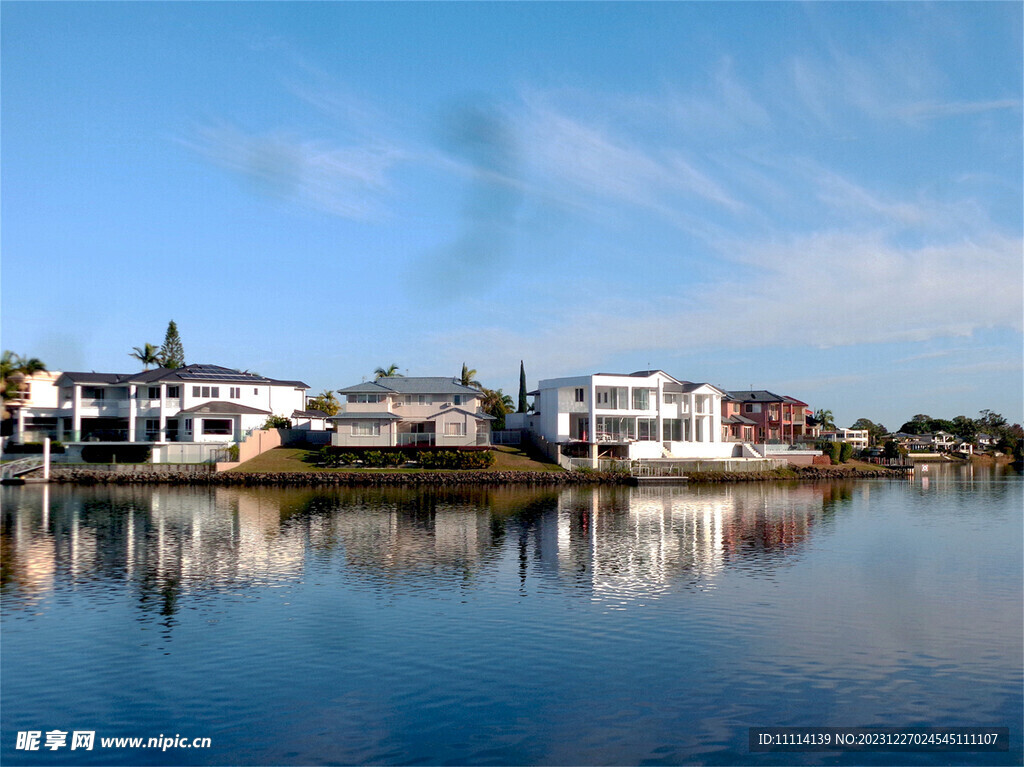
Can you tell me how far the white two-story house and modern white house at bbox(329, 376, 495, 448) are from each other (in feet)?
31.8

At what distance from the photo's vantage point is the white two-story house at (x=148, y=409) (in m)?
79.6

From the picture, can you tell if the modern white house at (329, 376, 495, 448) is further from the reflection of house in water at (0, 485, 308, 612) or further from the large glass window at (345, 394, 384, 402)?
the reflection of house in water at (0, 485, 308, 612)

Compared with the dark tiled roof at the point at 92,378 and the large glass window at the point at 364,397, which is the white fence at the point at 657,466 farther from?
the dark tiled roof at the point at 92,378

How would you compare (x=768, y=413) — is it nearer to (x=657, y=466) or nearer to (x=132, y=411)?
(x=657, y=466)

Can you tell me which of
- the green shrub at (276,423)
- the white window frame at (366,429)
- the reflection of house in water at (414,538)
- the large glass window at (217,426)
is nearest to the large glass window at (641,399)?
the white window frame at (366,429)

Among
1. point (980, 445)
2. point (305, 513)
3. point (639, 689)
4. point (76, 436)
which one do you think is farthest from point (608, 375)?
point (980, 445)

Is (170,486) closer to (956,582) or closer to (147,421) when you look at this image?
(147,421)

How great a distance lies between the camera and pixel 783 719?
640 inches

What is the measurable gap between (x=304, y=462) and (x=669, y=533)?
43.9 metres

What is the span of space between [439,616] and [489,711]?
747 centimetres

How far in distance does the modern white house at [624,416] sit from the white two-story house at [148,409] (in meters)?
30.1

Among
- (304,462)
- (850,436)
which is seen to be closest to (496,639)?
(304,462)

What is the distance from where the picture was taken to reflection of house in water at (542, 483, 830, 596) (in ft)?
103

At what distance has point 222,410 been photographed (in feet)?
265
